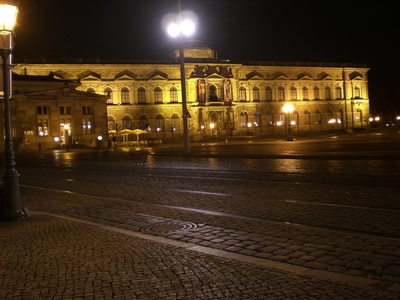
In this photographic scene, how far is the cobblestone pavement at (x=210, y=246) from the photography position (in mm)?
5219

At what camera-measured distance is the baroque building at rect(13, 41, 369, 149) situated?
89.0 m

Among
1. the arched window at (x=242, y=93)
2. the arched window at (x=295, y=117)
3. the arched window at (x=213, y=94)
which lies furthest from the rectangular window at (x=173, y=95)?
the arched window at (x=295, y=117)

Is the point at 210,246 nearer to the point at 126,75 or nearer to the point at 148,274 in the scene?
the point at 148,274

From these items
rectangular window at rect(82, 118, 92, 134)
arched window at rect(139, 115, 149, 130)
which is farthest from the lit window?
rectangular window at rect(82, 118, 92, 134)

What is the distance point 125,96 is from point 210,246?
85733 millimetres

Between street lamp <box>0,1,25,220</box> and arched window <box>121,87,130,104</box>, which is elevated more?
arched window <box>121,87,130,104</box>

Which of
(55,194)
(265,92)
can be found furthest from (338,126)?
(55,194)

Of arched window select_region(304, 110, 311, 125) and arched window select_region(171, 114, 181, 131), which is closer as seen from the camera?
arched window select_region(171, 114, 181, 131)

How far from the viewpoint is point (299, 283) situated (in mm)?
5238

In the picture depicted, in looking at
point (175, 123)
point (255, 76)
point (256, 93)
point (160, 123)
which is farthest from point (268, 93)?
point (160, 123)

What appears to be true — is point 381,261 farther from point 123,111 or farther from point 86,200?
point 123,111

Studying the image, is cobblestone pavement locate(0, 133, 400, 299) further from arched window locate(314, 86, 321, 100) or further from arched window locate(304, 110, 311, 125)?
arched window locate(314, 86, 321, 100)

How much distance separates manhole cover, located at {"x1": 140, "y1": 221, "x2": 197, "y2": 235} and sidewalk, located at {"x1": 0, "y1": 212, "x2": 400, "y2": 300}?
0.56 m

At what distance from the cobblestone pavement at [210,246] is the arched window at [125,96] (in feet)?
258
